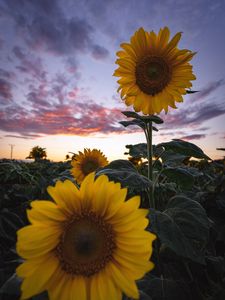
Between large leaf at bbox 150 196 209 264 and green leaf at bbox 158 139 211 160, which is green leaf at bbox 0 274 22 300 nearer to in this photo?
large leaf at bbox 150 196 209 264

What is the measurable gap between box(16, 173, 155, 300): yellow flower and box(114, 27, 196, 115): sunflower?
1.36 metres

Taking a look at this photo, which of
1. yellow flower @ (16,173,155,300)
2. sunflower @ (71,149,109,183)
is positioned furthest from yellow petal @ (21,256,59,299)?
sunflower @ (71,149,109,183)

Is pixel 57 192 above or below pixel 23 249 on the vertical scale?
above

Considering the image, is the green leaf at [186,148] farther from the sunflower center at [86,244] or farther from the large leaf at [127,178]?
the sunflower center at [86,244]

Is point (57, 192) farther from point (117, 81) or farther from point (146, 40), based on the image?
point (146, 40)

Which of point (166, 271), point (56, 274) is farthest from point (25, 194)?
point (56, 274)

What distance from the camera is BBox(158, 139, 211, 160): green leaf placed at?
1.94m

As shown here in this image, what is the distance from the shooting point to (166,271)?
6.67 ft

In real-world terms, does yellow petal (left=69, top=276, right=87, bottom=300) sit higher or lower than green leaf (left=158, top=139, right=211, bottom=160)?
lower

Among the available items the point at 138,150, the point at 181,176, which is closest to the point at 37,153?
the point at 138,150

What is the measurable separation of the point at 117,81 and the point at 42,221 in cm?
167

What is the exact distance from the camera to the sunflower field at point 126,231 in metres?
1.24

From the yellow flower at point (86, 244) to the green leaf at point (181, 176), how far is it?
835 mm

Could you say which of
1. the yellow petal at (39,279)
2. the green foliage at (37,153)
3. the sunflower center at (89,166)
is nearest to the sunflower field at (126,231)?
the yellow petal at (39,279)
